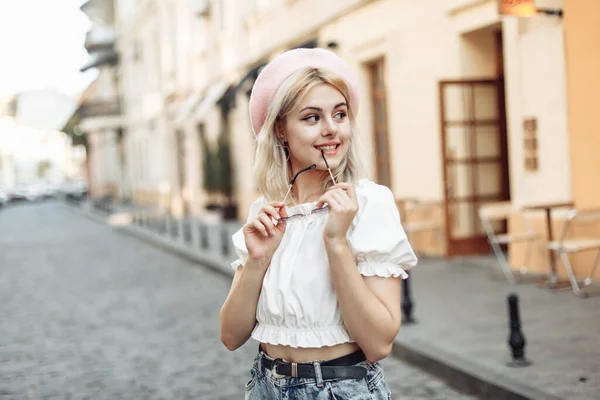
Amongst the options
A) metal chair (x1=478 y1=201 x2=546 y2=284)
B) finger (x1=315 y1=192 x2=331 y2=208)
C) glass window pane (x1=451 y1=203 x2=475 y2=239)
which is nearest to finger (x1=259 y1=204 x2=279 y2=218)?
finger (x1=315 y1=192 x2=331 y2=208)

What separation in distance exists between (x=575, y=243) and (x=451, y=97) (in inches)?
137

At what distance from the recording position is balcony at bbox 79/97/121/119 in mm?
41125

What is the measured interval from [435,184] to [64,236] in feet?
47.8

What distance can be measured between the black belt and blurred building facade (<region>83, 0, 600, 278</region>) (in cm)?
454

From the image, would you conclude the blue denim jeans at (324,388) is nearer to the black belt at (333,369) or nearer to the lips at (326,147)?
the black belt at (333,369)

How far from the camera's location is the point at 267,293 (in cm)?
216

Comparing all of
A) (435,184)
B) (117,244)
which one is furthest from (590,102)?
(117,244)

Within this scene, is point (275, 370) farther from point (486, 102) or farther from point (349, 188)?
point (486, 102)

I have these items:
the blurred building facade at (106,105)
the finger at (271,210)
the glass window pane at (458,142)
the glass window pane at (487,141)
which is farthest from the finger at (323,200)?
the blurred building facade at (106,105)

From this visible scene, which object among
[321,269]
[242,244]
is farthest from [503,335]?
[321,269]

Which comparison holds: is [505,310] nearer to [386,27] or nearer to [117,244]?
[386,27]

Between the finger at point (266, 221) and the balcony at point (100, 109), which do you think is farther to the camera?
the balcony at point (100, 109)

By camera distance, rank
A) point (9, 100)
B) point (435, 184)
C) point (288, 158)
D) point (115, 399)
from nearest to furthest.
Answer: point (288, 158)
point (115, 399)
point (435, 184)
point (9, 100)

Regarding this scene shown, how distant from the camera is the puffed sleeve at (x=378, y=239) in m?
2.07
